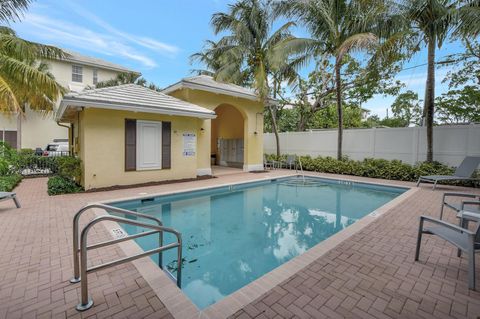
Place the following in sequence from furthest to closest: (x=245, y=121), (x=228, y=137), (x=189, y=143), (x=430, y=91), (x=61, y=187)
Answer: (x=228, y=137) → (x=245, y=121) → (x=189, y=143) → (x=430, y=91) → (x=61, y=187)

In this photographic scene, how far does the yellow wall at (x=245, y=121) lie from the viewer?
13.7 m

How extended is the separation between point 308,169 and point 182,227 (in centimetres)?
1201

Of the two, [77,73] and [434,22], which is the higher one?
[77,73]

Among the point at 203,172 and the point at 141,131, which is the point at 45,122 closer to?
the point at 141,131

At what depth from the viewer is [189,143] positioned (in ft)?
40.4

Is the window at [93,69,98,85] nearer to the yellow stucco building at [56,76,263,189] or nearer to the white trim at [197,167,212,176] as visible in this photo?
the yellow stucco building at [56,76,263,189]

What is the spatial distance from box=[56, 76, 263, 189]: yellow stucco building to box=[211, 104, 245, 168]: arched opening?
4.00 meters

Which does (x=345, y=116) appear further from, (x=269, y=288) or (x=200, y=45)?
(x=269, y=288)

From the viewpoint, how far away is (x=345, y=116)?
26.8m

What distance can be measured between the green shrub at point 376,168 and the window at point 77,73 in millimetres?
23683

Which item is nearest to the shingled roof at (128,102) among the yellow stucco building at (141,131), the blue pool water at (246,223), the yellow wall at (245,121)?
the yellow stucco building at (141,131)

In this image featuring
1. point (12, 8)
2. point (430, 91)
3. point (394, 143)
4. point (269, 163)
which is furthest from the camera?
point (269, 163)

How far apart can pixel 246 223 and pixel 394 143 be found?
11308 millimetres

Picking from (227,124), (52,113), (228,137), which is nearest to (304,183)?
(228,137)
